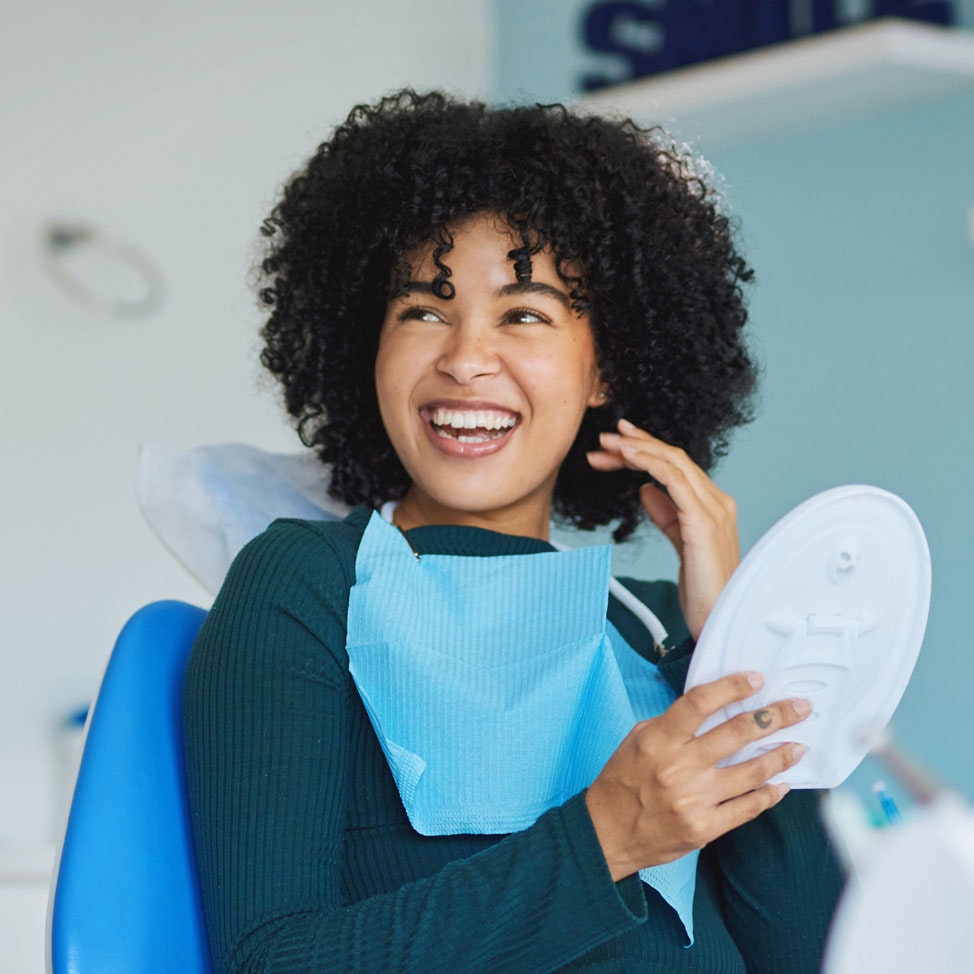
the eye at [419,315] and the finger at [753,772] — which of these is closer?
the finger at [753,772]

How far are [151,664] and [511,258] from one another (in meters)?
0.45

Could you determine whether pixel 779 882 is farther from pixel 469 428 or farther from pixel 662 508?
pixel 469 428

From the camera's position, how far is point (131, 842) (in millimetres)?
903

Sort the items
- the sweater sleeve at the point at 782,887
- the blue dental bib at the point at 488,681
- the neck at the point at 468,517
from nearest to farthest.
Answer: the blue dental bib at the point at 488,681, the sweater sleeve at the point at 782,887, the neck at the point at 468,517

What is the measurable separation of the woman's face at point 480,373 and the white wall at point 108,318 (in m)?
1.11

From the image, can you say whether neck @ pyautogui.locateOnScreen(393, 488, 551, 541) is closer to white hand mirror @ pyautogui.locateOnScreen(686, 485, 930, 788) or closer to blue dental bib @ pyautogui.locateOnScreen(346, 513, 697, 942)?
blue dental bib @ pyautogui.locateOnScreen(346, 513, 697, 942)

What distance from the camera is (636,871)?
824 millimetres

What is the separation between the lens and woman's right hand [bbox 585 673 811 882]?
79 centimetres

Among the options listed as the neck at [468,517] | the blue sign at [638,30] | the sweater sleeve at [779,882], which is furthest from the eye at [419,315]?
the blue sign at [638,30]

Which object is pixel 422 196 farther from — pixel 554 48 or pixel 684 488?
pixel 554 48

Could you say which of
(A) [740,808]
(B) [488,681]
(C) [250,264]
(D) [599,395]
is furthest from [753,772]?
(C) [250,264]

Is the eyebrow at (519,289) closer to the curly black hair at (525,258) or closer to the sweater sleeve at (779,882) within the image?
the curly black hair at (525,258)

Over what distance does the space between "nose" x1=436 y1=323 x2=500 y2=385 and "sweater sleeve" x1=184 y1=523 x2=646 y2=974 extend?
202 millimetres

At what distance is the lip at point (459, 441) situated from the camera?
3.68 feet
